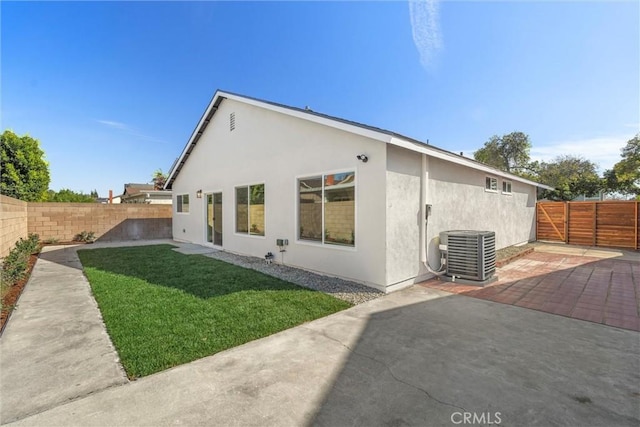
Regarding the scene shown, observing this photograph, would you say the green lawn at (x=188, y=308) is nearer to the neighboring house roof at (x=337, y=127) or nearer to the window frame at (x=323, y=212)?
the window frame at (x=323, y=212)

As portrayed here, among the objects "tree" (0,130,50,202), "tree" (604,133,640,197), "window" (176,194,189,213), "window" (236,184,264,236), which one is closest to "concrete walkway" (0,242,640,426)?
"window" (236,184,264,236)

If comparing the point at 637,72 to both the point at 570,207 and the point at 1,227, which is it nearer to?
the point at 570,207

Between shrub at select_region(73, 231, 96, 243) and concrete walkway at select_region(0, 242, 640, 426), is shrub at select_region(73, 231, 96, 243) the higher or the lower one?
the higher one

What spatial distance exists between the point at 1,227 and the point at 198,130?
692cm

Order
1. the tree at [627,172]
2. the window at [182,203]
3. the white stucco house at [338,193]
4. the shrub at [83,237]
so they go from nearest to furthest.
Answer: the white stucco house at [338,193], the shrub at [83,237], the window at [182,203], the tree at [627,172]

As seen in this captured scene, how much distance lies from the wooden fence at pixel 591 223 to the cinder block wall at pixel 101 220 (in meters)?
20.3

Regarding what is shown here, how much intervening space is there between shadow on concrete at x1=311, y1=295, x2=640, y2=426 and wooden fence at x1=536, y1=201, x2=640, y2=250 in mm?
11436

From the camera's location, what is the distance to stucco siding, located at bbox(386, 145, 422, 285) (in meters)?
5.64

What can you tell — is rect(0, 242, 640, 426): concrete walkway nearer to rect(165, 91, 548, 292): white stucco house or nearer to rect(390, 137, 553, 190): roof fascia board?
rect(165, 91, 548, 292): white stucco house

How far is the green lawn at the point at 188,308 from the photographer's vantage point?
130 inches

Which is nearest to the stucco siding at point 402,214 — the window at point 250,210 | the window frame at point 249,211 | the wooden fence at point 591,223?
the window frame at point 249,211

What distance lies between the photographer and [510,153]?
1316 inches

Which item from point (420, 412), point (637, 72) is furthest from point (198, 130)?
point (637, 72)

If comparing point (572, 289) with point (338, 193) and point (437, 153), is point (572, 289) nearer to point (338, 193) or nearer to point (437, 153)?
point (437, 153)
